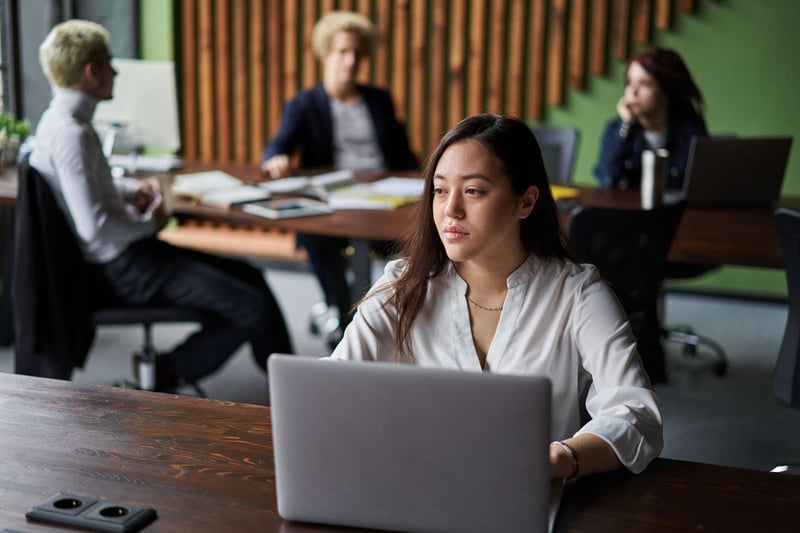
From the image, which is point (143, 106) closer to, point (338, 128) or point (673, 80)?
point (338, 128)

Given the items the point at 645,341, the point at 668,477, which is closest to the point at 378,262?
the point at 645,341

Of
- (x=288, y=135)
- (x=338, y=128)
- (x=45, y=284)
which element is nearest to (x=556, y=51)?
(x=338, y=128)

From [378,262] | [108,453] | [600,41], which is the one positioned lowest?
[378,262]

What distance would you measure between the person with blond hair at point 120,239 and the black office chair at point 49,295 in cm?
7

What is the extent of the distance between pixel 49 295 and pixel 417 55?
9.98ft

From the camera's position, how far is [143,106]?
444cm

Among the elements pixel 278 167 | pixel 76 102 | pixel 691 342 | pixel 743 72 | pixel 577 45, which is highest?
pixel 577 45

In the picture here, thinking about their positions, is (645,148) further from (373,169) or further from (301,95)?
(301,95)

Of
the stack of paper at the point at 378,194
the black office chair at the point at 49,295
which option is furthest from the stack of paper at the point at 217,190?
the black office chair at the point at 49,295

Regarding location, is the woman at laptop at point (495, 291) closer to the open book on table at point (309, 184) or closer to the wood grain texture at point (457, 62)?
the open book on table at point (309, 184)

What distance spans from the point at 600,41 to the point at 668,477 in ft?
13.9

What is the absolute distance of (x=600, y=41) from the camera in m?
5.59

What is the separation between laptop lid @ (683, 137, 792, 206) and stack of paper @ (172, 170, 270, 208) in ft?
5.35

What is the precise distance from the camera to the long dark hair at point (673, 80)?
437cm
